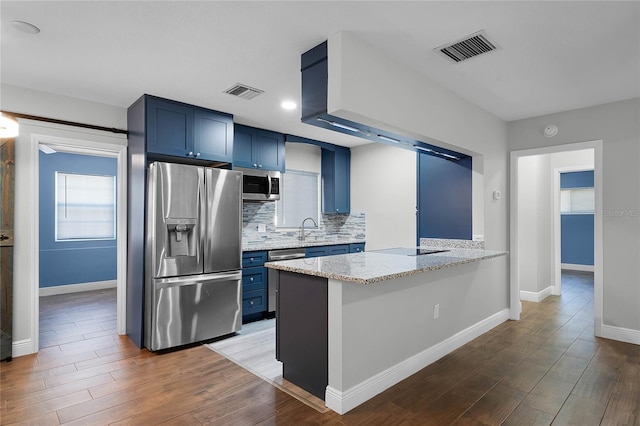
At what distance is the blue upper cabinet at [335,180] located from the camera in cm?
582

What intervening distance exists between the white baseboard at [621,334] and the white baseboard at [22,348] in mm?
5741

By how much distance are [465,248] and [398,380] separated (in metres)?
1.95

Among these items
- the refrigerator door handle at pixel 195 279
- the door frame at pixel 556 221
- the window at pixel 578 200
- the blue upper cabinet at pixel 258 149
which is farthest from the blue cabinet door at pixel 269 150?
the window at pixel 578 200

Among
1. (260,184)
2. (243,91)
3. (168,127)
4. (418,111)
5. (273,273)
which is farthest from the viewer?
(260,184)

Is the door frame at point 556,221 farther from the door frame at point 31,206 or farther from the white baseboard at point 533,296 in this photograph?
the door frame at point 31,206

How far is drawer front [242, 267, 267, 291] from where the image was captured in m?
4.21

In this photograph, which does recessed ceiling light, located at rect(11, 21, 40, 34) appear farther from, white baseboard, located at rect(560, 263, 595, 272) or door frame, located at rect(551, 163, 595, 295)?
white baseboard, located at rect(560, 263, 595, 272)

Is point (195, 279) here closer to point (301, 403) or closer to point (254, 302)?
point (254, 302)

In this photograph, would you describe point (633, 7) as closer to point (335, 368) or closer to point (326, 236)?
point (335, 368)

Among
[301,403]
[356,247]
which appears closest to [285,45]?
[301,403]

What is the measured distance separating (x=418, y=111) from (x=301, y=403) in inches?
95.8

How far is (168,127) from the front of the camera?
3.59 meters

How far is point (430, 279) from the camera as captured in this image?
3064 millimetres

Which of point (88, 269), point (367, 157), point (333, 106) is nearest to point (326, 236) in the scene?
point (367, 157)
